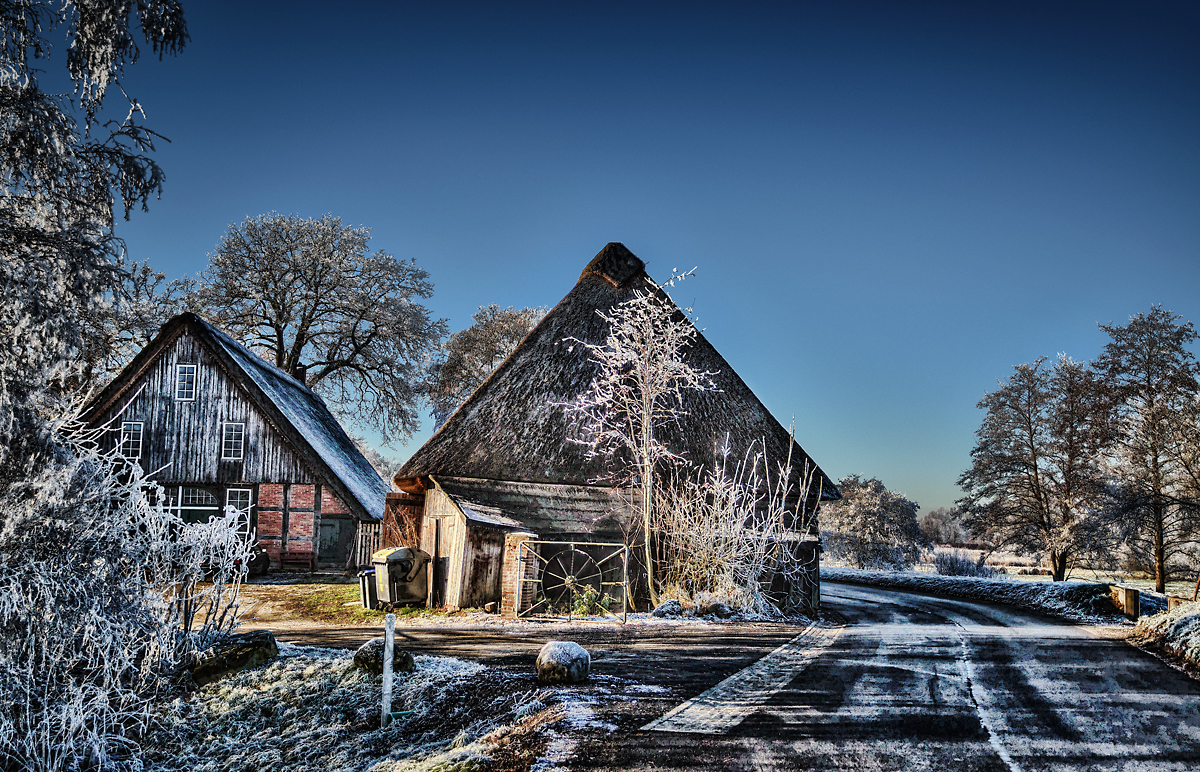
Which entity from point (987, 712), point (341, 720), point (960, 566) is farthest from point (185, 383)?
point (960, 566)

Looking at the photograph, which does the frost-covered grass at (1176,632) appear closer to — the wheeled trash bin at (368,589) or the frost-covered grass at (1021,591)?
the frost-covered grass at (1021,591)

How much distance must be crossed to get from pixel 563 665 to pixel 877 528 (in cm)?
2836

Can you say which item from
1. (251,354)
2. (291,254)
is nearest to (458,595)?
(251,354)

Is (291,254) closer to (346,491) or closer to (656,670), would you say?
(346,491)

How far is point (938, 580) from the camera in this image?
19.9 m

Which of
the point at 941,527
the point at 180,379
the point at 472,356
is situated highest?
the point at 472,356

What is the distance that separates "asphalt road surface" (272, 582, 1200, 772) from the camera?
4441mm

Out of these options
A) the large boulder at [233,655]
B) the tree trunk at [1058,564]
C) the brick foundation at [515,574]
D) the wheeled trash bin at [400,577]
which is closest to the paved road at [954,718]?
the large boulder at [233,655]

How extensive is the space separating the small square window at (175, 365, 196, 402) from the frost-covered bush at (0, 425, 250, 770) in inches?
576

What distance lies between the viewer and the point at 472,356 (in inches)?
1310

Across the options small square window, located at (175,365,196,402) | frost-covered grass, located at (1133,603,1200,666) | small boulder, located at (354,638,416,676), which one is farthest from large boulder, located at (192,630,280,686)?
small square window, located at (175,365,196,402)

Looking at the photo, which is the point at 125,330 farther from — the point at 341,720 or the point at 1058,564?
the point at 1058,564

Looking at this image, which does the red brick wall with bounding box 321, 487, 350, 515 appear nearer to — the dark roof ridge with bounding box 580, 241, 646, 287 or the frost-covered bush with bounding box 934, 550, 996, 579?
the dark roof ridge with bounding box 580, 241, 646, 287

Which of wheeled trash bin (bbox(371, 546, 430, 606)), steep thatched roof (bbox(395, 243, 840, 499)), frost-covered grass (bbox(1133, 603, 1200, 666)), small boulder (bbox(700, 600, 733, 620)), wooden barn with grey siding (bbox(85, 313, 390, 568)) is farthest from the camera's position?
→ wooden barn with grey siding (bbox(85, 313, 390, 568))
